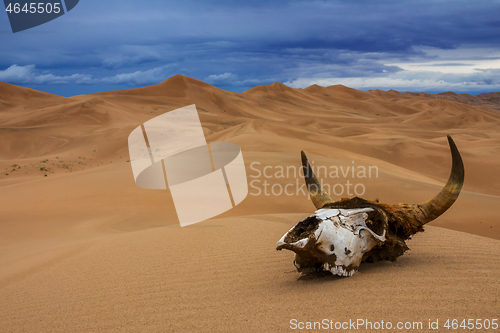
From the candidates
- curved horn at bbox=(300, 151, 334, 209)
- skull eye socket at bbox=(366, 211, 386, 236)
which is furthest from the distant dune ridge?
curved horn at bbox=(300, 151, 334, 209)

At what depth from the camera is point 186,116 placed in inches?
1433

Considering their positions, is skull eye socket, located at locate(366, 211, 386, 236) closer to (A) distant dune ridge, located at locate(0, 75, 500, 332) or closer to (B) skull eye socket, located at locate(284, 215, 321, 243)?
(A) distant dune ridge, located at locate(0, 75, 500, 332)

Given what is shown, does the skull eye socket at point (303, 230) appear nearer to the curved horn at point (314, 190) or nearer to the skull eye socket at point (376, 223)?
the skull eye socket at point (376, 223)

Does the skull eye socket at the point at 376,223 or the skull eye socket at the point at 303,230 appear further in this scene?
the skull eye socket at the point at 376,223

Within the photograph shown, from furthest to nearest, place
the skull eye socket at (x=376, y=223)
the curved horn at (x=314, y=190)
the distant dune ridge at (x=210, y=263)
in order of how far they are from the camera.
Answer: the curved horn at (x=314, y=190) < the skull eye socket at (x=376, y=223) < the distant dune ridge at (x=210, y=263)

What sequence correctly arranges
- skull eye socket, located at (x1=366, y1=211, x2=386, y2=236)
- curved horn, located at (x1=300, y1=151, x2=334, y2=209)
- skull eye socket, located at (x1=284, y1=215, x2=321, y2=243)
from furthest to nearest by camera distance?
1. curved horn, located at (x1=300, y1=151, x2=334, y2=209)
2. skull eye socket, located at (x1=366, y1=211, x2=386, y2=236)
3. skull eye socket, located at (x1=284, y1=215, x2=321, y2=243)

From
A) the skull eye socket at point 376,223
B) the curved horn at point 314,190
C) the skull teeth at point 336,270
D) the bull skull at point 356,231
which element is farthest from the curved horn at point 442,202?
the skull teeth at point 336,270

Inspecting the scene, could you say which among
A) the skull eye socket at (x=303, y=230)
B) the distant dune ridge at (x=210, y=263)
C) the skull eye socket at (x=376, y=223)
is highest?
the skull eye socket at (x=303, y=230)

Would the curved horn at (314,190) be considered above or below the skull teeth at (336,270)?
above

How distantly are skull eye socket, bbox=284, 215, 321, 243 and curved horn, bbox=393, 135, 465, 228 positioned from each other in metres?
1.02

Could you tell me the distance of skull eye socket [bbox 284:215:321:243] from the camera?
2721 millimetres

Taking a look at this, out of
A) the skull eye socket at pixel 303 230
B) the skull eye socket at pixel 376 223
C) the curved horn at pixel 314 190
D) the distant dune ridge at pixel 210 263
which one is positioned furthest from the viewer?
the curved horn at pixel 314 190

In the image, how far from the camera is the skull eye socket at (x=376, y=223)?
9.84 feet

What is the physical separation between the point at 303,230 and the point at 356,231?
1.51ft
